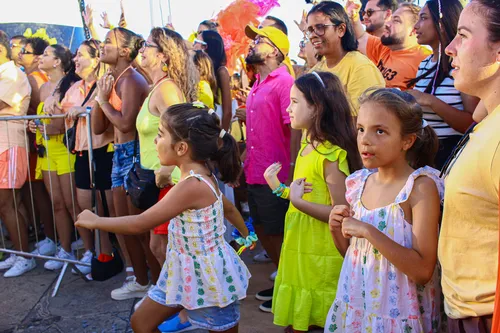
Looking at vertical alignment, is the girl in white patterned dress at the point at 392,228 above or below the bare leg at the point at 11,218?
above

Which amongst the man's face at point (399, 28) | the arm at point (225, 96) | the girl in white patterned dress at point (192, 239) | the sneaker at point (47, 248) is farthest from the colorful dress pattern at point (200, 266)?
the sneaker at point (47, 248)

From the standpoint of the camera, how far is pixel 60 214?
16.5ft

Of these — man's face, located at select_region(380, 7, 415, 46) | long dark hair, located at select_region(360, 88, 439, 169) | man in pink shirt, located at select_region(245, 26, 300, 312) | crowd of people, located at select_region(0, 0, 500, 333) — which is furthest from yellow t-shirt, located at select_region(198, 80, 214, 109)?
long dark hair, located at select_region(360, 88, 439, 169)

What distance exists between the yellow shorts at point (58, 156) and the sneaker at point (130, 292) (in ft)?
4.94

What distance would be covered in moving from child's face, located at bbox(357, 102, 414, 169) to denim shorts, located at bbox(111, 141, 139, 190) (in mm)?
2222

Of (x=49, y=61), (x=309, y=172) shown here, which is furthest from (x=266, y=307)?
(x=49, y=61)

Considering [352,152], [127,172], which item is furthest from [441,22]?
[127,172]

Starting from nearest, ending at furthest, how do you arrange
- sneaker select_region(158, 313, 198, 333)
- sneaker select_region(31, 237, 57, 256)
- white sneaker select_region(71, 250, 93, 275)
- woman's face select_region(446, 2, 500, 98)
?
woman's face select_region(446, 2, 500, 98) < sneaker select_region(158, 313, 198, 333) < white sneaker select_region(71, 250, 93, 275) < sneaker select_region(31, 237, 57, 256)

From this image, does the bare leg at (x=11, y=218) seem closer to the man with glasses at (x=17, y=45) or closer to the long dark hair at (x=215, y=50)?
the man with glasses at (x=17, y=45)

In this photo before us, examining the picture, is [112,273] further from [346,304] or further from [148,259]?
[346,304]

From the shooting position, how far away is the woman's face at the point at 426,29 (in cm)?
328

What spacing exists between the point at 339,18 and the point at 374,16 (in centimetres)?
160

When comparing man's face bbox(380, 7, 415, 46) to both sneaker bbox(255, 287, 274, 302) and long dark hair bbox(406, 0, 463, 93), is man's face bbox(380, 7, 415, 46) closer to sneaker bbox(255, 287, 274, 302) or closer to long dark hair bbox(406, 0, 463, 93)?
long dark hair bbox(406, 0, 463, 93)

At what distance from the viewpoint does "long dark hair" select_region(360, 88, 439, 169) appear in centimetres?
217
